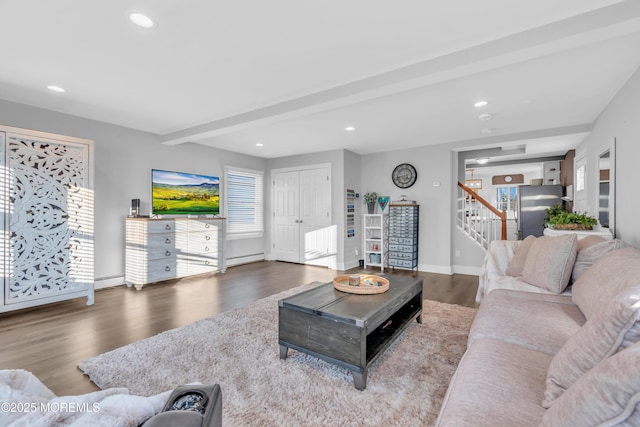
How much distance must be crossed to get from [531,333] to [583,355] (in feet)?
2.22

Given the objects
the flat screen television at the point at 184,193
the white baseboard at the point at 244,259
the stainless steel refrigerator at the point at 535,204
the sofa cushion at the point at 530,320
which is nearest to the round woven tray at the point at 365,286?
the sofa cushion at the point at 530,320

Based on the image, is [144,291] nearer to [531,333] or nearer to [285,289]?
[285,289]

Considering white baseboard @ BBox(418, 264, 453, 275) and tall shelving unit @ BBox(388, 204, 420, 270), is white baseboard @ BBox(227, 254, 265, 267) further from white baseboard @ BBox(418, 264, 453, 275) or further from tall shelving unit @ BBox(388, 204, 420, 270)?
white baseboard @ BBox(418, 264, 453, 275)

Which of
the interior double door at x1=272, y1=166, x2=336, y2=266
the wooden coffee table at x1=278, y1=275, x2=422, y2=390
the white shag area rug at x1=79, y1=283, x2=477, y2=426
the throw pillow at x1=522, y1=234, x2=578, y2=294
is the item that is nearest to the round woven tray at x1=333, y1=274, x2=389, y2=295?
the wooden coffee table at x1=278, y1=275, x2=422, y2=390

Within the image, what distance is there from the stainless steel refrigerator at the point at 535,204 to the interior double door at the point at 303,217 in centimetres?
419

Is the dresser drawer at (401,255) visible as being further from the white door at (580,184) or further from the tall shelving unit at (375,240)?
the white door at (580,184)

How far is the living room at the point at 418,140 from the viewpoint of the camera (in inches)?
85.4

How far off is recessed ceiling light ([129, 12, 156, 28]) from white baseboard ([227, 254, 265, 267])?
14.9ft

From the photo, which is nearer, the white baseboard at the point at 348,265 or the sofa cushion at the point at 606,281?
the sofa cushion at the point at 606,281

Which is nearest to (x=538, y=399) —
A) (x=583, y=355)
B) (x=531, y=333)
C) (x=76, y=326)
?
(x=583, y=355)

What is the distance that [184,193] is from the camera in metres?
5.13

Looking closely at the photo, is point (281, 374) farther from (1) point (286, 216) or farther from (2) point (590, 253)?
(1) point (286, 216)

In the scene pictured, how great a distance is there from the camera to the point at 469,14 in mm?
1898

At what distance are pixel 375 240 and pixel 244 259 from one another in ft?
8.95
